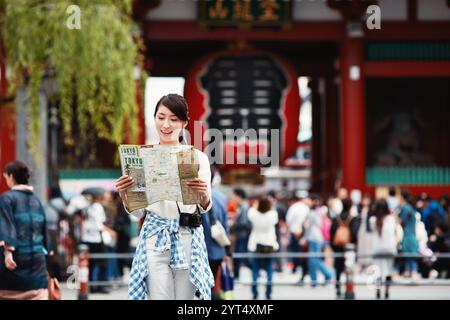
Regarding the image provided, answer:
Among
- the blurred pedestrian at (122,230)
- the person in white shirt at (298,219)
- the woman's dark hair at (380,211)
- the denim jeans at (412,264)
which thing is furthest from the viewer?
the person in white shirt at (298,219)

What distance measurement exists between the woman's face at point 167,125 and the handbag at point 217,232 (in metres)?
3.53

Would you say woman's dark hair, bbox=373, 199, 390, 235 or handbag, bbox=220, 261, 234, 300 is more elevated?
woman's dark hair, bbox=373, 199, 390, 235

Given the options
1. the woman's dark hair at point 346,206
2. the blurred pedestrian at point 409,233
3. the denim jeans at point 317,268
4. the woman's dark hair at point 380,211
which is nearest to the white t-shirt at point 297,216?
the woman's dark hair at point 346,206

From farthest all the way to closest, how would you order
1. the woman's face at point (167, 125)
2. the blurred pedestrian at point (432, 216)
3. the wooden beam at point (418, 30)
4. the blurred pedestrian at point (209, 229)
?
the wooden beam at point (418, 30)
the blurred pedestrian at point (432, 216)
the blurred pedestrian at point (209, 229)
the woman's face at point (167, 125)

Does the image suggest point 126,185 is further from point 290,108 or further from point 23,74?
point 290,108

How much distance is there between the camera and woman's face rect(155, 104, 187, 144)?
618 centimetres

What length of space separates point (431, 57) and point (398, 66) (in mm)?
751

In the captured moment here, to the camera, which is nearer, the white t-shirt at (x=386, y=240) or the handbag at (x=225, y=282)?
the handbag at (x=225, y=282)

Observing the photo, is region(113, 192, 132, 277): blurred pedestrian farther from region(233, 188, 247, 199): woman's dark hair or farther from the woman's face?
the woman's face

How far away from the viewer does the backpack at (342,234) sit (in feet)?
52.2

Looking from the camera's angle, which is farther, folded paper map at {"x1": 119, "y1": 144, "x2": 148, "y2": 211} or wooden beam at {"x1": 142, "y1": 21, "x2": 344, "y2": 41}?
wooden beam at {"x1": 142, "y1": 21, "x2": 344, "y2": 41}

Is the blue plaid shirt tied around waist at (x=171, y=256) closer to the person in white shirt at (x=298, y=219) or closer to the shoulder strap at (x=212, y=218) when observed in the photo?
the shoulder strap at (x=212, y=218)

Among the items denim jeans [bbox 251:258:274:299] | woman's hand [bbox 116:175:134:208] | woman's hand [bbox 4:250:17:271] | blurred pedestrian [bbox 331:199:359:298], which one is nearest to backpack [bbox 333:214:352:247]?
blurred pedestrian [bbox 331:199:359:298]

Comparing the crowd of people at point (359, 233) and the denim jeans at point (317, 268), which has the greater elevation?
the crowd of people at point (359, 233)
